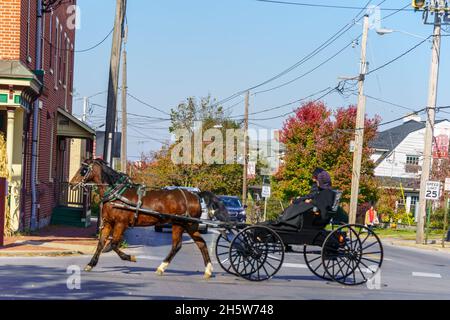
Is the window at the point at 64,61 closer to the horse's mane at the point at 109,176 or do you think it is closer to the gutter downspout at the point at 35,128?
the gutter downspout at the point at 35,128

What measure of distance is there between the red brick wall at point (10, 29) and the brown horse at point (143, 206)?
319 inches

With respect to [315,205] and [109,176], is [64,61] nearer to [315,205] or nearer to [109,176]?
[109,176]

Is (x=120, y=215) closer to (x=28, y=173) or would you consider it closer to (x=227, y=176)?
(x=28, y=173)

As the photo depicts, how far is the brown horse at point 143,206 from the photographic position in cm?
1426

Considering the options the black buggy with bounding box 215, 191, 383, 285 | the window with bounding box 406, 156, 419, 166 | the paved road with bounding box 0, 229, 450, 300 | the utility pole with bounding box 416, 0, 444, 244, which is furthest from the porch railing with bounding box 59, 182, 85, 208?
the window with bounding box 406, 156, 419, 166

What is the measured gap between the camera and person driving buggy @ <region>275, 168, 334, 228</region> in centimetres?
1362

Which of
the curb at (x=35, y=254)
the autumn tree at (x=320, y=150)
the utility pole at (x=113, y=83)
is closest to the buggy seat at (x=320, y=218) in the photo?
the curb at (x=35, y=254)

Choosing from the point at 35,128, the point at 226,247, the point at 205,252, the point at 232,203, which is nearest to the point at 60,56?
the point at 35,128

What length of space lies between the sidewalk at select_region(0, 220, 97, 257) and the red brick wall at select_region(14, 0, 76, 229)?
1108mm

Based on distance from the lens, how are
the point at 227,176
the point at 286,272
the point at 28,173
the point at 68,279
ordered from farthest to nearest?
the point at 227,176 < the point at 28,173 < the point at 286,272 < the point at 68,279

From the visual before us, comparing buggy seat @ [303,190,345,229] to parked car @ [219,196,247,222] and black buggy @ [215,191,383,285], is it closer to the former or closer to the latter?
black buggy @ [215,191,383,285]

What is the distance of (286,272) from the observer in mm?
16406
